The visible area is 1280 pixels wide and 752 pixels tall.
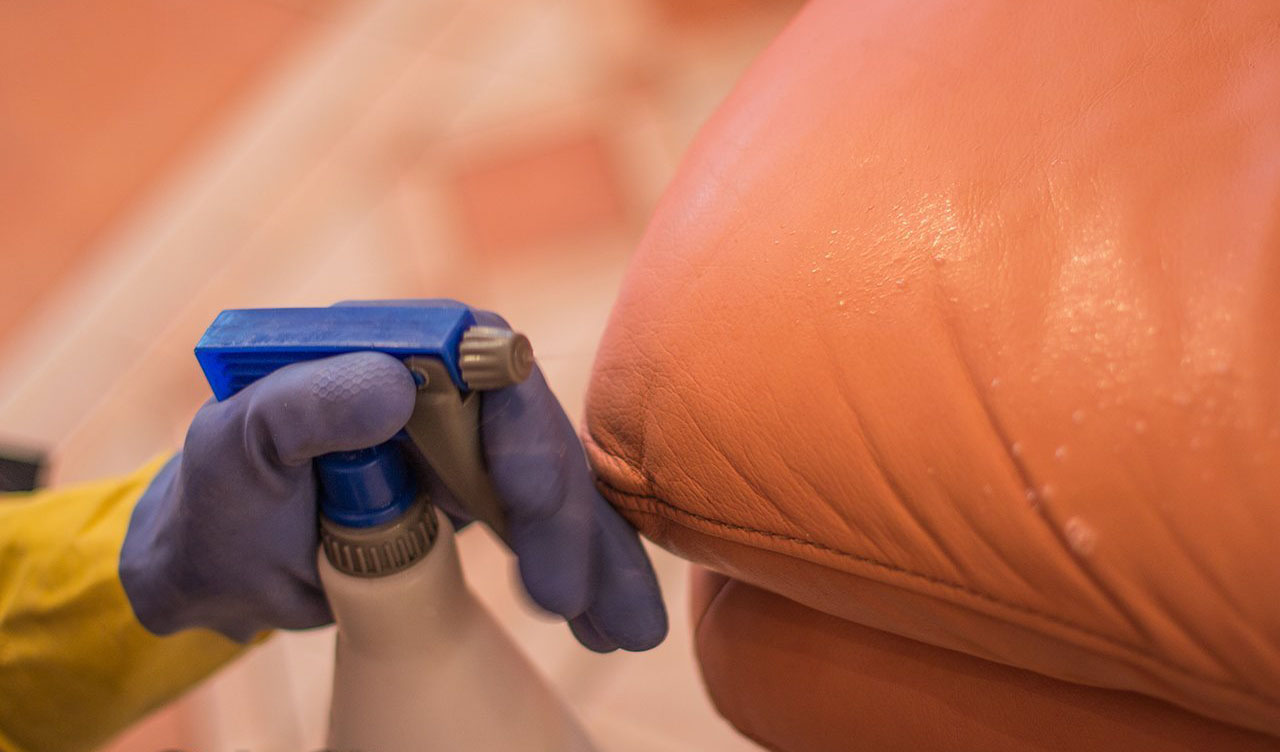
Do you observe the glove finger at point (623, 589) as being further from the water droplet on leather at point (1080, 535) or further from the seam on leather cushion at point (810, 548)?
the water droplet on leather at point (1080, 535)

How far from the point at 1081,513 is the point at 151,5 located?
4.82 ft

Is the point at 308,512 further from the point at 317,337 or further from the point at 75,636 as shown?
the point at 75,636

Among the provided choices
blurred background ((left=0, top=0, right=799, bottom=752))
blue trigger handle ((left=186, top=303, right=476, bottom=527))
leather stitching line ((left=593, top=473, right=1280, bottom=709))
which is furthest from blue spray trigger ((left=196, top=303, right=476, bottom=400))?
blurred background ((left=0, top=0, right=799, bottom=752))

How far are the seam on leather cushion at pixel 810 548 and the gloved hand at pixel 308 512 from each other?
0.5 inches

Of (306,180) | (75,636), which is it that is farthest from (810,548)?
(306,180)

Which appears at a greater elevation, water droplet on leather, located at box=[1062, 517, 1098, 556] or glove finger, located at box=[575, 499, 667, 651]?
water droplet on leather, located at box=[1062, 517, 1098, 556]

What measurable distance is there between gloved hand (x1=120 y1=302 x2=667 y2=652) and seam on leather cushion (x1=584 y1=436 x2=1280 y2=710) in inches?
0.5

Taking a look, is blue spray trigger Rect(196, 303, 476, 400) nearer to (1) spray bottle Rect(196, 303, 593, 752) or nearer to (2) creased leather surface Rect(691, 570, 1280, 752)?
(1) spray bottle Rect(196, 303, 593, 752)

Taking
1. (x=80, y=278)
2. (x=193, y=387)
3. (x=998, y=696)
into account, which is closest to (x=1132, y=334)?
(x=998, y=696)

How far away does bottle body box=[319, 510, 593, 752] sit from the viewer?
0.38 m

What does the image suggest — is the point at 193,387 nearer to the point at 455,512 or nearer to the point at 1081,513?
the point at 455,512

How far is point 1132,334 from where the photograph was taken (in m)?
0.31

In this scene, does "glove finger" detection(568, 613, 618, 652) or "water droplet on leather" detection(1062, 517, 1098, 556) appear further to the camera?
"glove finger" detection(568, 613, 618, 652)

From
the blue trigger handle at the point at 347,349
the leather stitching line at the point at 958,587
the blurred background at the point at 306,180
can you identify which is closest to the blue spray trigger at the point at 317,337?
the blue trigger handle at the point at 347,349
